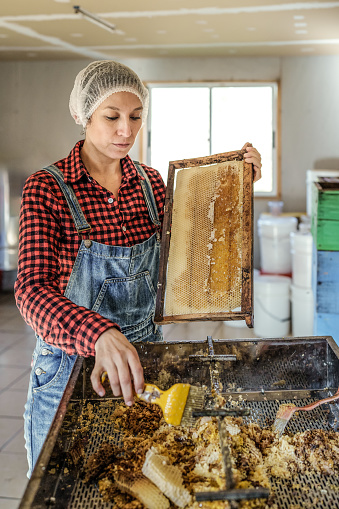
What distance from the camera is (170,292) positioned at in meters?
1.63

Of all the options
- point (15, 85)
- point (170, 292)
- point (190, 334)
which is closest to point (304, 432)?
point (170, 292)

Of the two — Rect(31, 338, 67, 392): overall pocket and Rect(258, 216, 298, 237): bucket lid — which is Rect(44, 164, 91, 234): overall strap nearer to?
Rect(31, 338, 67, 392): overall pocket

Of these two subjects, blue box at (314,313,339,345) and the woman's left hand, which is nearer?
the woman's left hand

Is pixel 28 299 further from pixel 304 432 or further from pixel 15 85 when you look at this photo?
pixel 15 85

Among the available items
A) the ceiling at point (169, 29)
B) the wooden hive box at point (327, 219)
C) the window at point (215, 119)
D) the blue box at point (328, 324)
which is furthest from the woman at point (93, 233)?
the window at point (215, 119)

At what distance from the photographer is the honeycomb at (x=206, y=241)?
160 cm

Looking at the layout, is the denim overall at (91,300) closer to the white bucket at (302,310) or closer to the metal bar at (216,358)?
the metal bar at (216,358)

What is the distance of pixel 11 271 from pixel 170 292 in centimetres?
577

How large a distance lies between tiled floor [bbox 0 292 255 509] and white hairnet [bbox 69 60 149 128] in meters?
2.02

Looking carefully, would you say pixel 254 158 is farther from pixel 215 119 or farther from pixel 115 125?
pixel 215 119

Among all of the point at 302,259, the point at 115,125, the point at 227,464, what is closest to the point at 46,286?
the point at 115,125

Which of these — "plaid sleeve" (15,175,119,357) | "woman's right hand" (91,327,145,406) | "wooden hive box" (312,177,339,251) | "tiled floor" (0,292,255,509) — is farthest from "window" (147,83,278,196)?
"woman's right hand" (91,327,145,406)

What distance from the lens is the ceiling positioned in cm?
431

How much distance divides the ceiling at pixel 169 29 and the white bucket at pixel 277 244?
206cm
